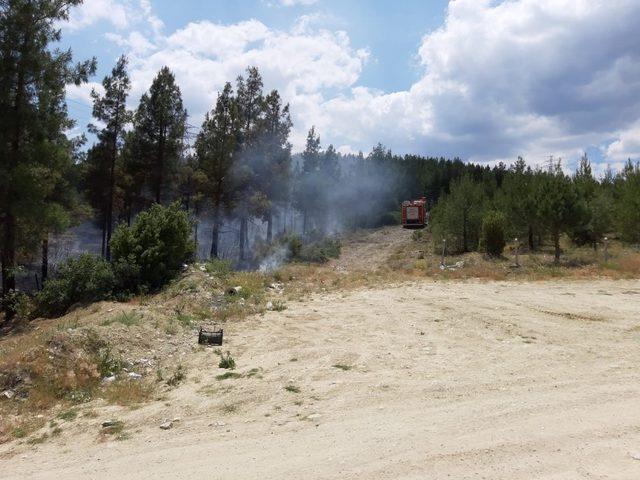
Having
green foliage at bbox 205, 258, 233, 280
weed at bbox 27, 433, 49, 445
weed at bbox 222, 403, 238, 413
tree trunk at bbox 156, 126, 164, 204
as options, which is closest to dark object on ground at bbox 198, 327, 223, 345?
weed at bbox 222, 403, 238, 413

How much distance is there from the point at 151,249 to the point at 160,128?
15.0 metres

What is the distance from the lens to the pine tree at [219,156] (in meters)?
30.9

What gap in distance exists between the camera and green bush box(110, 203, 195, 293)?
16391mm

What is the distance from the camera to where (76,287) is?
1590 centimetres

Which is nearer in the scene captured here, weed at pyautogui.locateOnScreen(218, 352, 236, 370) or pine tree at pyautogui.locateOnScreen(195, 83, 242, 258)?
weed at pyautogui.locateOnScreen(218, 352, 236, 370)

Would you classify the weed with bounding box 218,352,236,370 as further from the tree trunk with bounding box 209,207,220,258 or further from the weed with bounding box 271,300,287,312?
the tree trunk with bounding box 209,207,220,258

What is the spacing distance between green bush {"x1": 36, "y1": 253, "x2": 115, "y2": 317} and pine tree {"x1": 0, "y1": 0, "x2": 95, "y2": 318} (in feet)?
8.34

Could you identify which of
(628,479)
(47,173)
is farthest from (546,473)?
(47,173)

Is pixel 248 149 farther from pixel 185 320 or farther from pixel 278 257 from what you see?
pixel 185 320

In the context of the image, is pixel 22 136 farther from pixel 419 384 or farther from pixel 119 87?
pixel 419 384

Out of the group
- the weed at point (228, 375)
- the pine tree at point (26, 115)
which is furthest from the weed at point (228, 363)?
the pine tree at point (26, 115)

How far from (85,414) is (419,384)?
187 inches

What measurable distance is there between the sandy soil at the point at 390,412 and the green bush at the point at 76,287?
6743mm

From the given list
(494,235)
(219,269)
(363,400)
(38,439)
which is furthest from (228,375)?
(494,235)
